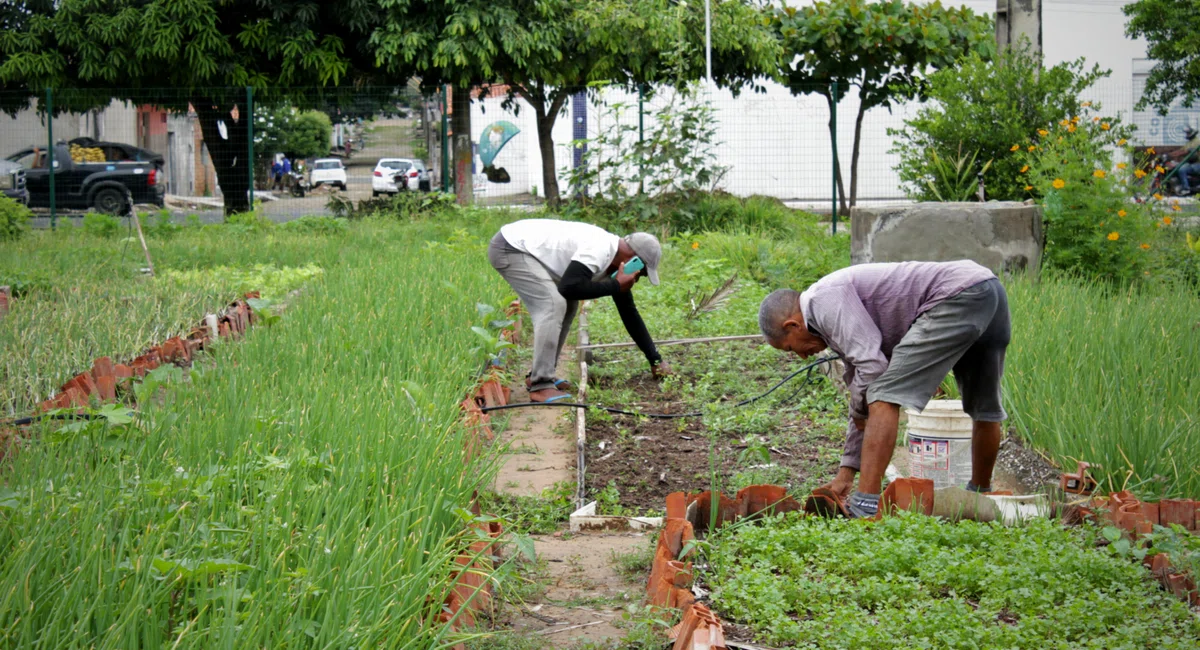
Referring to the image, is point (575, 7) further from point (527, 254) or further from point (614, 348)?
point (527, 254)

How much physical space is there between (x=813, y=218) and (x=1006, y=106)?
13.4 feet

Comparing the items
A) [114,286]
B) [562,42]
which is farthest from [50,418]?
[562,42]

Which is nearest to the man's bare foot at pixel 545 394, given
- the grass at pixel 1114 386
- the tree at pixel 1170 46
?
the grass at pixel 1114 386

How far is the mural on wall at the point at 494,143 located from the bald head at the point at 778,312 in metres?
13.4

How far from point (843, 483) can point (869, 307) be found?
640mm

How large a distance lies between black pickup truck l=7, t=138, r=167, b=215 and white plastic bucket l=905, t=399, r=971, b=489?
51.4 ft

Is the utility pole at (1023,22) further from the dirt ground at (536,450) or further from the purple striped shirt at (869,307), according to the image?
the purple striped shirt at (869,307)

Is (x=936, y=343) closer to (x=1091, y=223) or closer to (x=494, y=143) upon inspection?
(x=1091, y=223)

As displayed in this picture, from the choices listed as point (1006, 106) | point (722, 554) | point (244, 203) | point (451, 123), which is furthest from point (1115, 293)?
point (244, 203)

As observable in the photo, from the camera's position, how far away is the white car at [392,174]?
18.3 meters

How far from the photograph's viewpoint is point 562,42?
15.9m

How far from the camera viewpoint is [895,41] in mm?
16375

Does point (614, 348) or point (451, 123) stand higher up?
point (451, 123)

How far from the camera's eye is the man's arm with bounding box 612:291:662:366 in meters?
6.24
